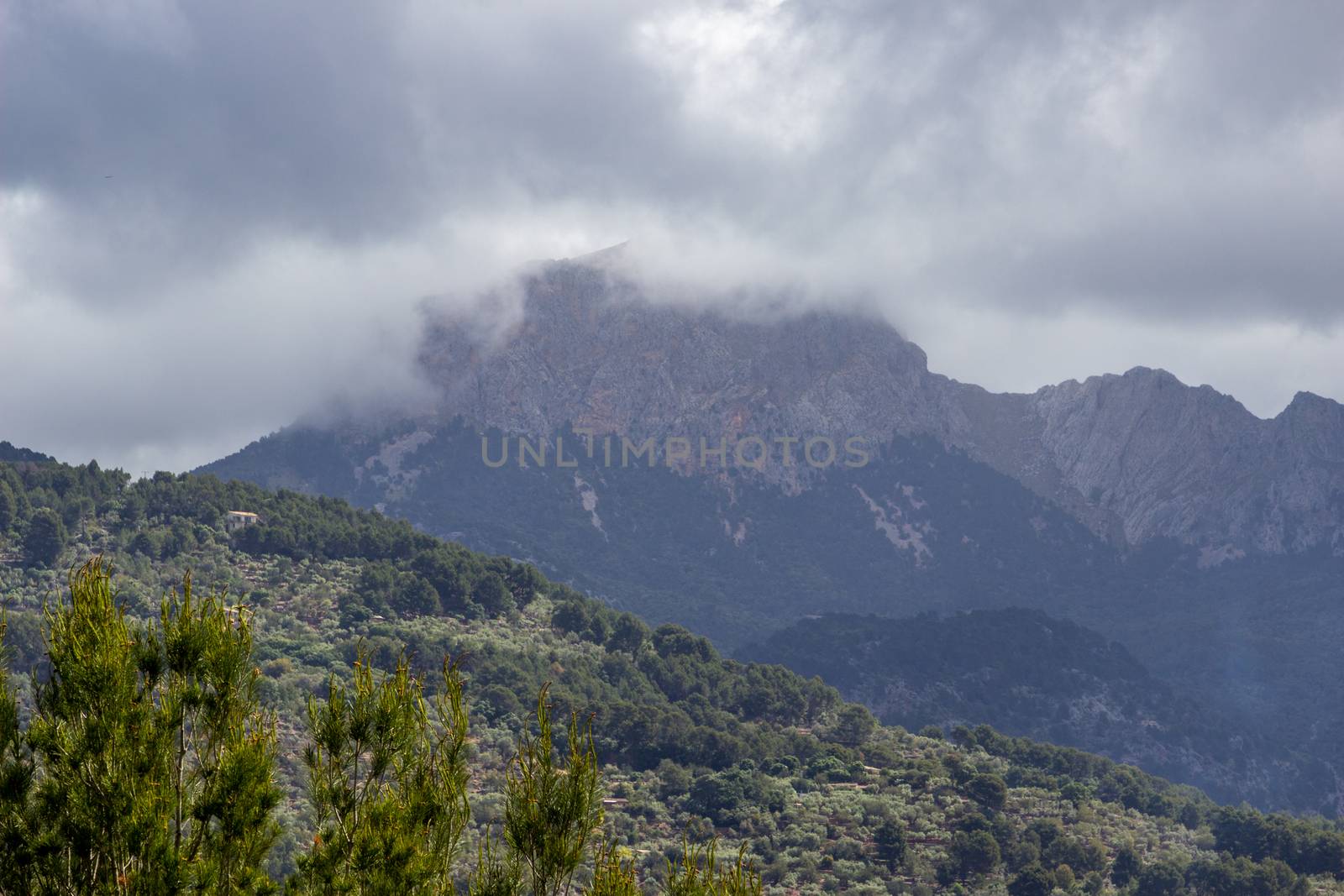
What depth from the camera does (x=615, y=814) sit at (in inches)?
3839

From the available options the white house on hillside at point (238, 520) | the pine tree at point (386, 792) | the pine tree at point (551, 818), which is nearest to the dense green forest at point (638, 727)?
the white house on hillside at point (238, 520)

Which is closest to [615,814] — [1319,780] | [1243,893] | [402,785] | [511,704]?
[511,704]

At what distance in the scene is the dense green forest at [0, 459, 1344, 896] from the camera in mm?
93938

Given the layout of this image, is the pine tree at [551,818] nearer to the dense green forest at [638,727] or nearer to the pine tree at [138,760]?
the pine tree at [138,760]

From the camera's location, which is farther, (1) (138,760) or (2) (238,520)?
(2) (238,520)

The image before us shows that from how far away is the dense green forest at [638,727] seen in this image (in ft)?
308

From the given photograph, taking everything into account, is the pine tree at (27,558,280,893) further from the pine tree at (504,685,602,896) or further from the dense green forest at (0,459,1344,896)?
the dense green forest at (0,459,1344,896)

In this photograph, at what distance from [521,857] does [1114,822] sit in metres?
104

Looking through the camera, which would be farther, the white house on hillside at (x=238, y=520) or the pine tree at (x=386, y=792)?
the white house on hillside at (x=238, y=520)

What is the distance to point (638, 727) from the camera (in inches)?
4596

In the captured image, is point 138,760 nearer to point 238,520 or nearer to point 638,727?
point 638,727

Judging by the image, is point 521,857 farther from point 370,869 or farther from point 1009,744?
point 1009,744

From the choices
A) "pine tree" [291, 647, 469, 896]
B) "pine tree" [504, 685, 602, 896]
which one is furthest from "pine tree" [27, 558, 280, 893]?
"pine tree" [504, 685, 602, 896]

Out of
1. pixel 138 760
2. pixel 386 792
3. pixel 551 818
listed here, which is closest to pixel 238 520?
pixel 386 792
